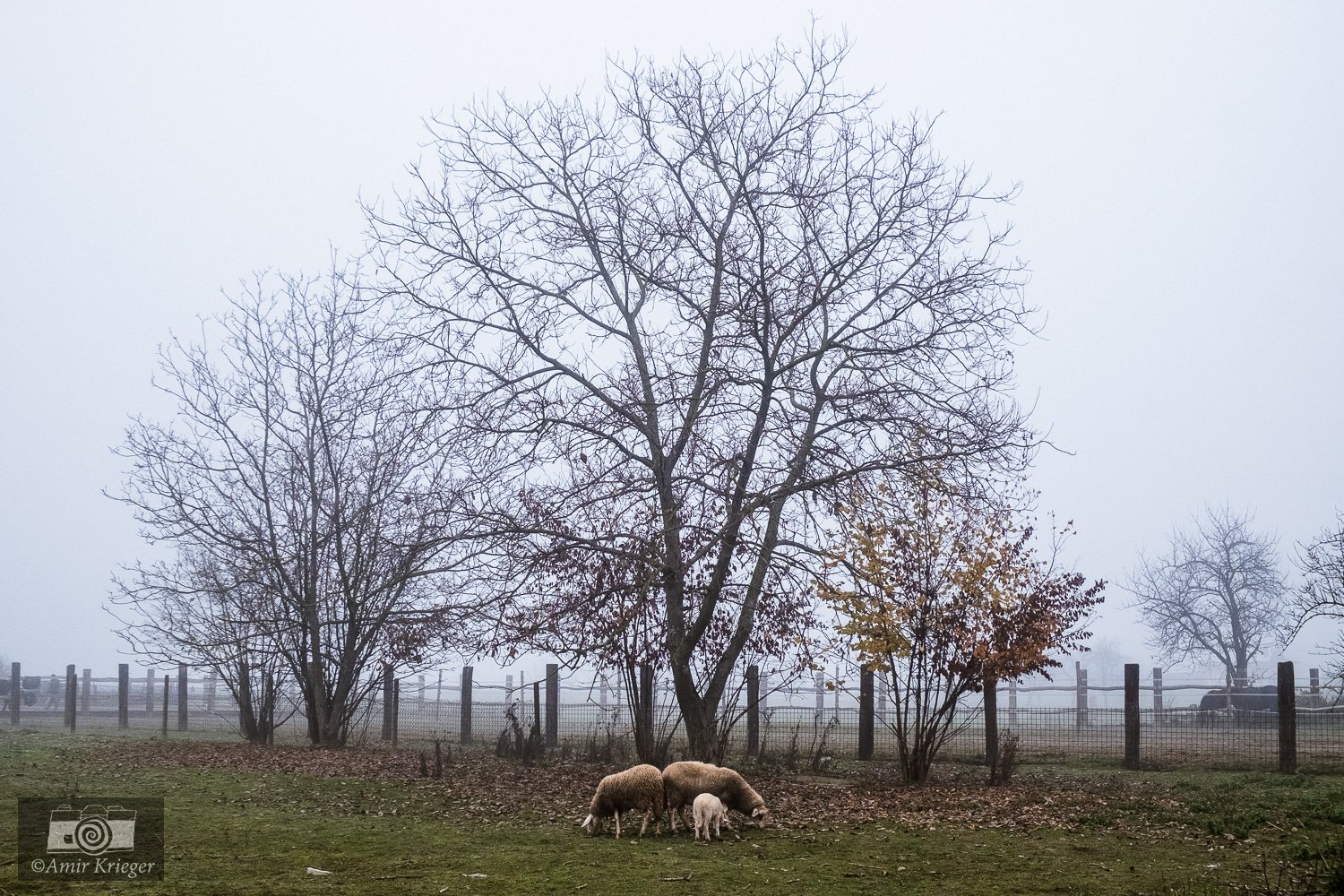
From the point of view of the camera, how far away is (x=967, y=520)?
13.9m

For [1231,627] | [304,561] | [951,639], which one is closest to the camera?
[951,639]

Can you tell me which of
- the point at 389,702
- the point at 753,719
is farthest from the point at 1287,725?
the point at 389,702

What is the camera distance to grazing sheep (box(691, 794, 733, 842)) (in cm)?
994

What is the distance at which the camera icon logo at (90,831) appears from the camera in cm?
844

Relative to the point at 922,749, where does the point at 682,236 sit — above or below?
above

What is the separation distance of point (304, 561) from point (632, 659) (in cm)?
778

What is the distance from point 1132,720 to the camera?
16.5 m

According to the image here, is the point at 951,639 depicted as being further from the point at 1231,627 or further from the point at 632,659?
the point at 1231,627

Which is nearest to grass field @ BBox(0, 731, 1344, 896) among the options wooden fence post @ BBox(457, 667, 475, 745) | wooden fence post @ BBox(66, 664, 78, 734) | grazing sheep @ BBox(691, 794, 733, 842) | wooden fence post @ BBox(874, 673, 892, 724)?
grazing sheep @ BBox(691, 794, 733, 842)

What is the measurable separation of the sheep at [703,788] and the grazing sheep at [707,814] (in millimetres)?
212

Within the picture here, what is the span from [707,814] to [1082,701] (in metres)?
20.0

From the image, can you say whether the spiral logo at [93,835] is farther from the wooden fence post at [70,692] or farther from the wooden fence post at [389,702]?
the wooden fence post at [70,692]

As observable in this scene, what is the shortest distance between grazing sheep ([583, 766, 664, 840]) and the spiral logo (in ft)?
12.8

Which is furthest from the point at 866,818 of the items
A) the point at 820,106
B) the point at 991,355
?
the point at 820,106
